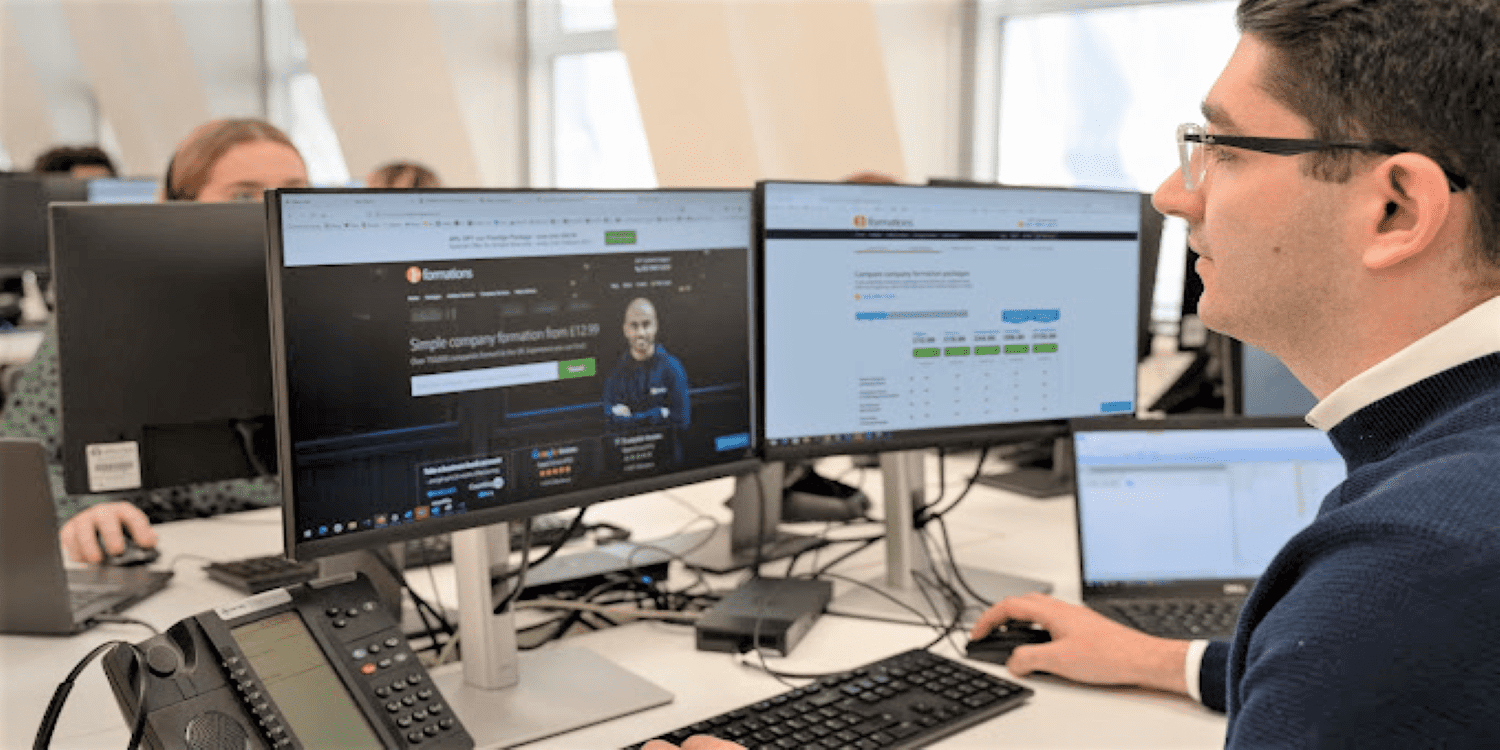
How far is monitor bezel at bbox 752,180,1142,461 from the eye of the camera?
1.55m

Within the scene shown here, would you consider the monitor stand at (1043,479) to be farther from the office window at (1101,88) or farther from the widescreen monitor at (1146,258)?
the office window at (1101,88)

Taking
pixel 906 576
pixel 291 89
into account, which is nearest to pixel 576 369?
pixel 906 576

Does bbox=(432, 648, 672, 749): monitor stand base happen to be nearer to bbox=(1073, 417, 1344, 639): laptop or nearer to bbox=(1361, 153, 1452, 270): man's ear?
bbox=(1073, 417, 1344, 639): laptop

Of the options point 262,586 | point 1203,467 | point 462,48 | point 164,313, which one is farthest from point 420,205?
point 462,48

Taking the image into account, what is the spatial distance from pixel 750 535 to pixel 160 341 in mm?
823

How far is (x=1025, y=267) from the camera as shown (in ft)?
5.61

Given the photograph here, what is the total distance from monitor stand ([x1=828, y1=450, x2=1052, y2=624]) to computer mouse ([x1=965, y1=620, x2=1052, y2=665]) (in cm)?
14

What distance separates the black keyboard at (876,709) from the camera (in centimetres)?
121

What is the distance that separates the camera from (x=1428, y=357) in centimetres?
87

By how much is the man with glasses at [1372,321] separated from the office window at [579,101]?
5748 millimetres

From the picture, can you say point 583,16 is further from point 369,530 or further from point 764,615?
point 369,530

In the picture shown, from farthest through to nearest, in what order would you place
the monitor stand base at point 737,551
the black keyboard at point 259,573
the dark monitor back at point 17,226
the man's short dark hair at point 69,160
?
the man's short dark hair at point 69,160 → the dark monitor back at point 17,226 → the monitor stand base at point 737,551 → the black keyboard at point 259,573


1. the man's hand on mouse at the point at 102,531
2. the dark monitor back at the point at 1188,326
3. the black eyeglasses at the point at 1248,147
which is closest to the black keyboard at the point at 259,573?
the man's hand on mouse at the point at 102,531

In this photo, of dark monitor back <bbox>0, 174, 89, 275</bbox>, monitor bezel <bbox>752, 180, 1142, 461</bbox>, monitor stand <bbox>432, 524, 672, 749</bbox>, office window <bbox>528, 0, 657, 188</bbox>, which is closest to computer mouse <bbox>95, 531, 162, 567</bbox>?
monitor stand <bbox>432, 524, 672, 749</bbox>
